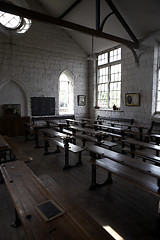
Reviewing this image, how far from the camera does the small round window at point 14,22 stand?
6.67 metres

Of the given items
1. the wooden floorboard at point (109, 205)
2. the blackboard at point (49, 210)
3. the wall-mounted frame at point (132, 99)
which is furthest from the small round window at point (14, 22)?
the blackboard at point (49, 210)

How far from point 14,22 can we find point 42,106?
3454mm

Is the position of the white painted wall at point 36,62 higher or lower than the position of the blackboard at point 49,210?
higher

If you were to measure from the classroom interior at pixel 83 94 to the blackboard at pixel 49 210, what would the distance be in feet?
3.15

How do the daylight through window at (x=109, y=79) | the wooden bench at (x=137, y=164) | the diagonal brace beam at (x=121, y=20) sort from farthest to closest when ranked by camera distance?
the daylight through window at (x=109, y=79) → the diagonal brace beam at (x=121, y=20) → the wooden bench at (x=137, y=164)

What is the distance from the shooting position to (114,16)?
233 inches

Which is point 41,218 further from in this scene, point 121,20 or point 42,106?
point 42,106

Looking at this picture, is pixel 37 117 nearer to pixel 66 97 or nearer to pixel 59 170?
pixel 66 97

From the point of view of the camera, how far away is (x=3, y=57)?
665 centimetres

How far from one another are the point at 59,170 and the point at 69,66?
5936mm

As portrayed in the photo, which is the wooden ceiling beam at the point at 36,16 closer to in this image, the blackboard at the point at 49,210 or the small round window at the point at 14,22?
the small round window at the point at 14,22

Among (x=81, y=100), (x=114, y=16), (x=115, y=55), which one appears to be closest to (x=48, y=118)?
(x=81, y=100)

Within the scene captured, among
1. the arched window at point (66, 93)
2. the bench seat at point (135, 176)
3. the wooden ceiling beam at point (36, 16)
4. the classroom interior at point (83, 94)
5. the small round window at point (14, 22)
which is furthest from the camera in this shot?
the arched window at point (66, 93)

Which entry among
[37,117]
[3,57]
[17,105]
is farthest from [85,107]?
[3,57]
